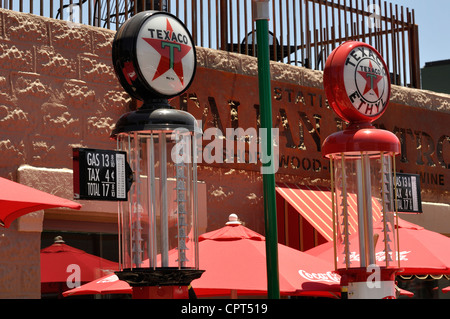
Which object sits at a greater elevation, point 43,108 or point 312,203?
point 43,108

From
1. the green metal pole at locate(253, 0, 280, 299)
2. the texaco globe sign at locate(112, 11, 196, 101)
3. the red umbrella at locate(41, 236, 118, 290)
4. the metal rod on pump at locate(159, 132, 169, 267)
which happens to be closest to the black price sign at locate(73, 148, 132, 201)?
the metal rod on pump at locate(159, 132, 169, 267)

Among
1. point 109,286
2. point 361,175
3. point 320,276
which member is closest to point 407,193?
point 361,175

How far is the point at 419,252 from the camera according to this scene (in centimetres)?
828

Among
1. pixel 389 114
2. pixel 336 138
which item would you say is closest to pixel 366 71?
pixel 336 138

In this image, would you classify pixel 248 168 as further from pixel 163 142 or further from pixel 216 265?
pixel 163 142

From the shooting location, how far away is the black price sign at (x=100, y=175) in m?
5.12

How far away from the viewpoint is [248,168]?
34.1 feet

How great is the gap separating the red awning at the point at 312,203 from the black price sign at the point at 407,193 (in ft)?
7.98

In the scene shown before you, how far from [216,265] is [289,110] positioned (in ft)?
14.3

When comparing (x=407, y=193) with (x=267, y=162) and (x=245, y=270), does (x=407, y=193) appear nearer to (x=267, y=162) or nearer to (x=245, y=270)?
(x=245, y=270)

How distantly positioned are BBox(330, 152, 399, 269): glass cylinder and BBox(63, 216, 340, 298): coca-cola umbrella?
28 centimetres

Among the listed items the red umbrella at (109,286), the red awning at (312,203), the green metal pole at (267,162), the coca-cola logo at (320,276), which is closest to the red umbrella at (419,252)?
the coca-cola logo at (320,276)

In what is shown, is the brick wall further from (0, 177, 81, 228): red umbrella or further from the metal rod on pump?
the metal rod on pump

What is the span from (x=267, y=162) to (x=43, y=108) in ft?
→ 12.4
